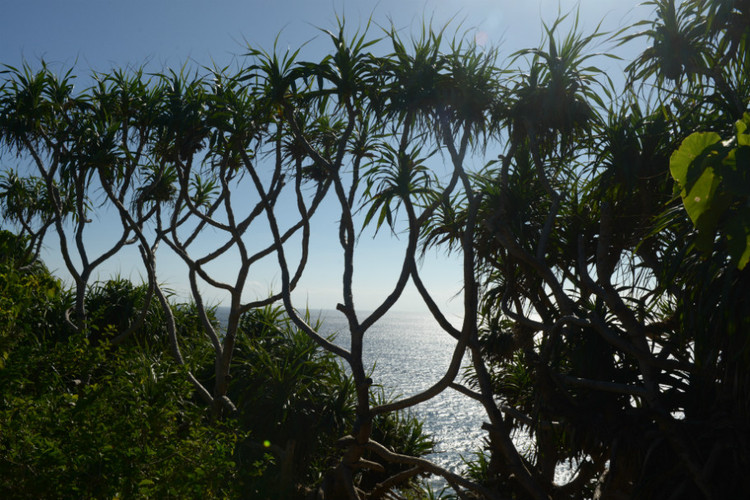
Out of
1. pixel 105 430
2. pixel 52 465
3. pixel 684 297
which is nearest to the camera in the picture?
pixel 52 465

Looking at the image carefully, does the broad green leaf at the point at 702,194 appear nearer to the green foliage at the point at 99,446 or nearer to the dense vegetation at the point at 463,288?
the dense vegetation at the point at 463,288

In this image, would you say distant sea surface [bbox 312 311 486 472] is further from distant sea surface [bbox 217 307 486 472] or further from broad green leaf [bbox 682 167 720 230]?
broad green leaf [bbox 682 167 720 230]

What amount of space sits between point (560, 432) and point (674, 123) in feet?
11.8

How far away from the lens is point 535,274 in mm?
6586

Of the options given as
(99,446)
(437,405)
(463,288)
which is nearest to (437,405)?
(437,405)

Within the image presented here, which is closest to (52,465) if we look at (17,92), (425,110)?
(425,110)

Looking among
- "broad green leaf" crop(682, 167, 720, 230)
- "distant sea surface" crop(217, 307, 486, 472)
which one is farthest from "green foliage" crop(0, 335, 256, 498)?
"distant sea surface" crop(217, 307, 486, 472)

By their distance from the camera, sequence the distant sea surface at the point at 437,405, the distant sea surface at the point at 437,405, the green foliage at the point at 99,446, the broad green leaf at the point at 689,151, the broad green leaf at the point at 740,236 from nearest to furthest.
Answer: the broad green leaf at the point at 740,236 < the broad green leaf at the point at 689,151 < the green foliage at the point at 99,446 < the distant sea surface at the point at 437,405 < the distant sea surface at the point at 437,405

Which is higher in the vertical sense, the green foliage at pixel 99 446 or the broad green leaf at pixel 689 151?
the broad green leaf at pixel 689 151

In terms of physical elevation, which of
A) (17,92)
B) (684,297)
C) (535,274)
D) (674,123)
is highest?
(17,92)

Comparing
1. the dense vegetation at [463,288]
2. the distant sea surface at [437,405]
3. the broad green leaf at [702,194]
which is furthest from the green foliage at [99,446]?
the distant sea surface at [437,405]

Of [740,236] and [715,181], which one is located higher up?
[715,181]

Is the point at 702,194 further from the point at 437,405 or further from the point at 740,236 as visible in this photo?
the point at 437,405

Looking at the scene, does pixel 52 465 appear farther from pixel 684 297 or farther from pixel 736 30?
pixel 736 30
